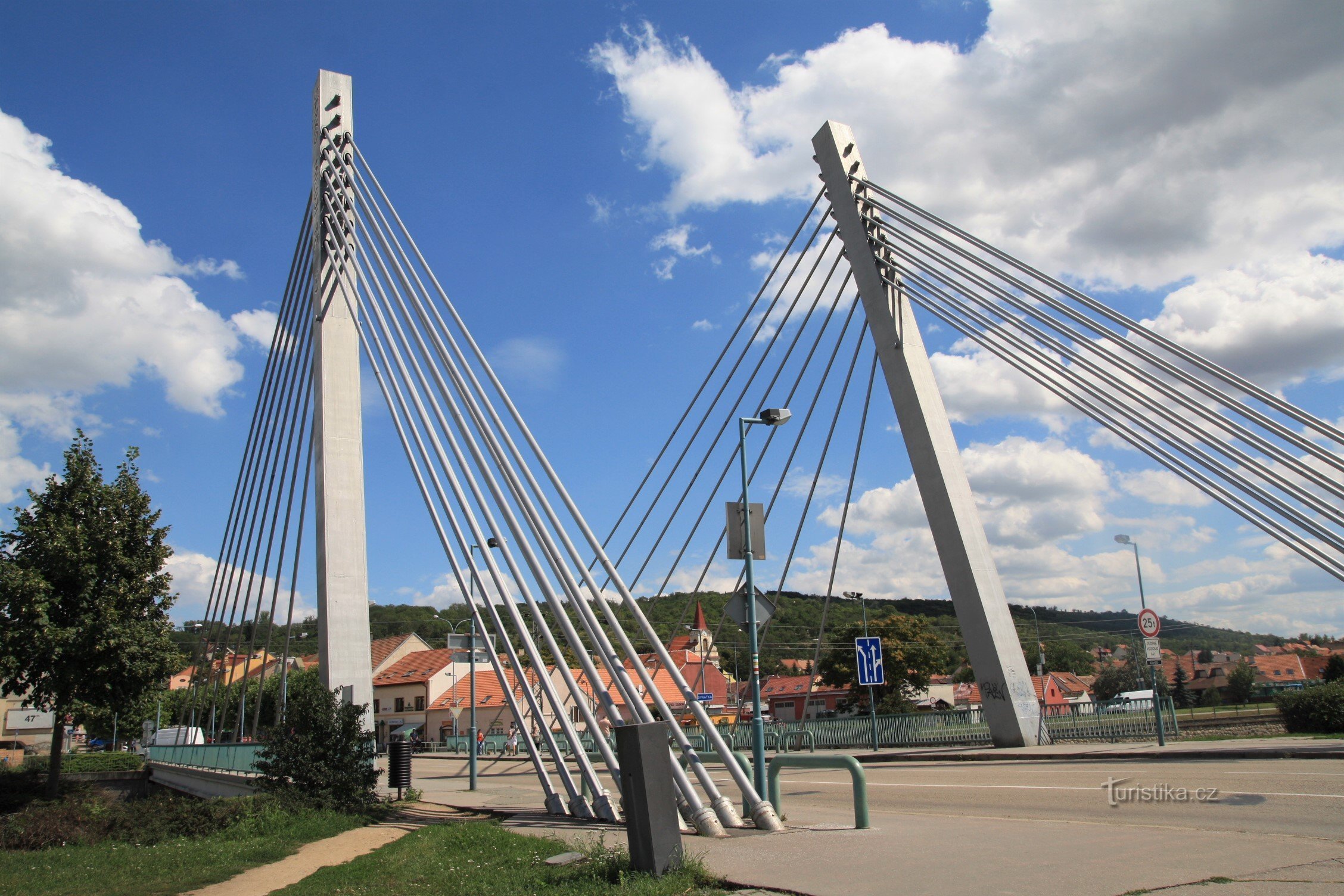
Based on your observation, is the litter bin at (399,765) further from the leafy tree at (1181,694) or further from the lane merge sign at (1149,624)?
the leafy tree at (1181,694)

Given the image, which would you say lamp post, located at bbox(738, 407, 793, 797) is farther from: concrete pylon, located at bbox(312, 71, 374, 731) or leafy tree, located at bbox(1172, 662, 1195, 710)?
leafy tree, located at bbox(1172, 662, 1195, 710)

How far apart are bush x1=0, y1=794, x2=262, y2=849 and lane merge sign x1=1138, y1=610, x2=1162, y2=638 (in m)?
17.9

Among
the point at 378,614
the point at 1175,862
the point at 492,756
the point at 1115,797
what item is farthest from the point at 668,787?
the point at 378,614

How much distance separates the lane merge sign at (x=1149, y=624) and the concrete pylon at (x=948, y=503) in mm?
3917

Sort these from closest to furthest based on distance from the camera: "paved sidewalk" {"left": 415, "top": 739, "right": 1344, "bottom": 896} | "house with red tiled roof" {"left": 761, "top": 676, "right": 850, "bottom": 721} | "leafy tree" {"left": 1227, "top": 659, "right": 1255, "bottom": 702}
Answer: "paved sidewalk" {"left": 415, "top": 739, "right": 1344, "bottom": 896}, "leafy tree" {"left": 1227, "top": 659, "right": 1255, "bottom": 702}, "house with red tiled roof" {"left": 761, "top": 676, "right": 850, "bottom": 721}

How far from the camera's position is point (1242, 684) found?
72125 millimetres

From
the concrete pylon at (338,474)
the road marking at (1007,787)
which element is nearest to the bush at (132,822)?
the concrete pylon at (338,474)

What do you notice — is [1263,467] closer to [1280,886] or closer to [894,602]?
[1280,886]

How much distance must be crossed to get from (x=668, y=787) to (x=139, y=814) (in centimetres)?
1393

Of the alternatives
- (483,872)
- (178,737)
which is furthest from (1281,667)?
(483,872)

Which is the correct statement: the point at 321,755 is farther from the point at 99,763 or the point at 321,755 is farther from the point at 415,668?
the point at 415,668

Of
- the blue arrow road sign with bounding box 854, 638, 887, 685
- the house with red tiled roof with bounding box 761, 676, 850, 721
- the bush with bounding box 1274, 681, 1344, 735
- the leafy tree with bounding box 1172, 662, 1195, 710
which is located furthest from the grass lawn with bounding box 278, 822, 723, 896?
the leafy tree with bounding box 1172, 662, 1195, 710

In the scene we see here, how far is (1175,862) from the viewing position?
661cm

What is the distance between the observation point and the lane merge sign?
65.7 feet
